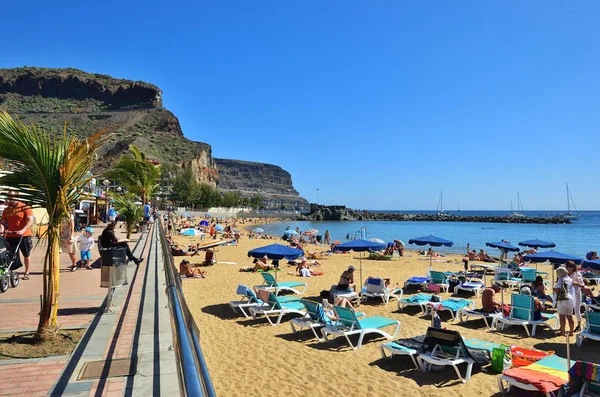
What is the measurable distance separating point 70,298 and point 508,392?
6.93 metres

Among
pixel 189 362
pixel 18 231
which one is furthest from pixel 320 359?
pixel 18 231

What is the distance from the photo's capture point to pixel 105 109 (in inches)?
5044

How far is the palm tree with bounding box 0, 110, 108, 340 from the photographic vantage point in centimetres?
443

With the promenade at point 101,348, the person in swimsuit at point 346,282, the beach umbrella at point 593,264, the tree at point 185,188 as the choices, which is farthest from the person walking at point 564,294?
the tree at point 185,188

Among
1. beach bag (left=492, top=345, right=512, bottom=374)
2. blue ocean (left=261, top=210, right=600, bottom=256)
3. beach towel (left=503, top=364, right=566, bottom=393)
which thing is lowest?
blue ocean (left=261, top=210, right=600, bottom=256)

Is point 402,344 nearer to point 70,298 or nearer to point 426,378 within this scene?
point 426,378

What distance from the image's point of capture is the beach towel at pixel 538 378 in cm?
497

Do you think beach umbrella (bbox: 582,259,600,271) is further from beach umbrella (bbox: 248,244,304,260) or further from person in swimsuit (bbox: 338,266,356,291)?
beach umbrella (bbox: 248,244,304,260)

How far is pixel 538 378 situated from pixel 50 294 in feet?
19.6

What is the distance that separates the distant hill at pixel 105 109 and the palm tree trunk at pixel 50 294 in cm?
7339

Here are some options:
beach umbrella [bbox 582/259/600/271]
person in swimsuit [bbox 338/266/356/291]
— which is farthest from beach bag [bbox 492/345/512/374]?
beach umbrella [bbox 582/259/600/271]

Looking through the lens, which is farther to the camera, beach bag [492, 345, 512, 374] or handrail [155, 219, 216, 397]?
beach bag [492, 345, 512, 374]

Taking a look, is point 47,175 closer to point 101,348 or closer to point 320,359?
point 101,348

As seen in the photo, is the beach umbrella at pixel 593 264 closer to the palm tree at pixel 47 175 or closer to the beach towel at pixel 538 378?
the beach towel at pixel 538 378
